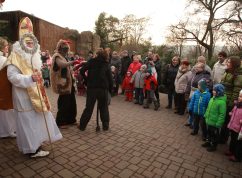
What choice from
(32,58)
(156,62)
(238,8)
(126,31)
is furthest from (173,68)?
(126,31)

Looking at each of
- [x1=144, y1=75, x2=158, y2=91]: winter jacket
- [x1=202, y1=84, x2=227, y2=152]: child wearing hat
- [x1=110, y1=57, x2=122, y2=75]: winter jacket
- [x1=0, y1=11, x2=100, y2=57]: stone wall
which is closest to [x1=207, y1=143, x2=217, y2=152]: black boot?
[x1=202, y1=84, x2=227, y2=152]: child wearing hat

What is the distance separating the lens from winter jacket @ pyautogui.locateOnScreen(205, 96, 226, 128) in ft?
14.2

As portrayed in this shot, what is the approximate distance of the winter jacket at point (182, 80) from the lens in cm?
702

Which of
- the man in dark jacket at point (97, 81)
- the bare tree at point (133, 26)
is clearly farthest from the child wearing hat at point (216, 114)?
the bare tree at point (133, 26)

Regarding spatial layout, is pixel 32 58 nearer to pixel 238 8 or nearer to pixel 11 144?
pixel 11 144

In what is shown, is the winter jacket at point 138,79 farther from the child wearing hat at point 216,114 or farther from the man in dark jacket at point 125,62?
the child wearing hat at point 216,114

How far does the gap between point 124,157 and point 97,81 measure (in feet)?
6.22

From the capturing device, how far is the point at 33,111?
3.62 m

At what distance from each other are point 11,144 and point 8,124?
479mm

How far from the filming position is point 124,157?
3.99m

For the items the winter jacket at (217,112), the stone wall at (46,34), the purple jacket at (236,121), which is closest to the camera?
the purple jacket at (236,121)

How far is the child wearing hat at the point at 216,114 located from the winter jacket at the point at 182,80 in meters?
2.46

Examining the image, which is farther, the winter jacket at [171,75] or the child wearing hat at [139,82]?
the child wearing hat at [139,82]

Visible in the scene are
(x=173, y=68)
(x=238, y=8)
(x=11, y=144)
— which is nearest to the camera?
(x=11, y=144)
